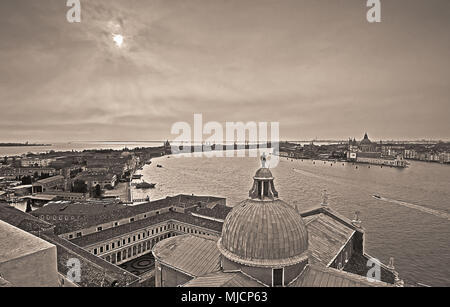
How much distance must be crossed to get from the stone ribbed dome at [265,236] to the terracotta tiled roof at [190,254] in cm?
212

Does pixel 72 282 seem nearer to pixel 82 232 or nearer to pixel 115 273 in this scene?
pixel 115 273

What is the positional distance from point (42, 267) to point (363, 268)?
1756cm

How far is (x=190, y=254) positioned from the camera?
13148 millimetres

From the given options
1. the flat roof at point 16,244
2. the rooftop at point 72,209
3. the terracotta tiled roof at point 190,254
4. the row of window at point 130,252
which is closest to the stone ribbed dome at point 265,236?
the terracotta tiled roof at point 190,254

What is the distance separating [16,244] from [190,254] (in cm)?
792

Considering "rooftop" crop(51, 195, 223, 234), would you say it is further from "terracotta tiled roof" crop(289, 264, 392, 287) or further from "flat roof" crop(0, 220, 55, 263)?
"terracotta tiled roof" crop(289, 264, 392, 287)

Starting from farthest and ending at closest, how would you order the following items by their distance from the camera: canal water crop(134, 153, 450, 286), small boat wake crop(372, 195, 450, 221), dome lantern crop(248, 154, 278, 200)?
1. small boat wake crop(372, 195, 450, 221)
2. canal water crop(134, 153, 450, 286)
3. dome lantern crop(248, 154, 278, 200)

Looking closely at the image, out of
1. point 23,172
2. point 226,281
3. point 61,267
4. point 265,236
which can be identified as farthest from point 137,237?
point 23,172

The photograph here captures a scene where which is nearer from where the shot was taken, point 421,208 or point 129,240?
point 129,240

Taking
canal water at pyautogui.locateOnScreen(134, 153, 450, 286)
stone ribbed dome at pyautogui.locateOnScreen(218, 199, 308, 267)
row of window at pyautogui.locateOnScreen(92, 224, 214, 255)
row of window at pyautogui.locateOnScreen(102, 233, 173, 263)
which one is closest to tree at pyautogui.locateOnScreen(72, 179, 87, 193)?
canal water at pyautogui.locateOnScreen(134, 153, 450, 286)

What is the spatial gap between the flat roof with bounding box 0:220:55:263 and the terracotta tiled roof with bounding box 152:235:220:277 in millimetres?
5190

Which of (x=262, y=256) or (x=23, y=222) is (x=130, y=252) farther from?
(x=262, y=256)

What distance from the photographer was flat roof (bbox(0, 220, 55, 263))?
11313 millimetres

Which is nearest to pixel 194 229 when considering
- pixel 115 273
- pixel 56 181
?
pixel 115 273
